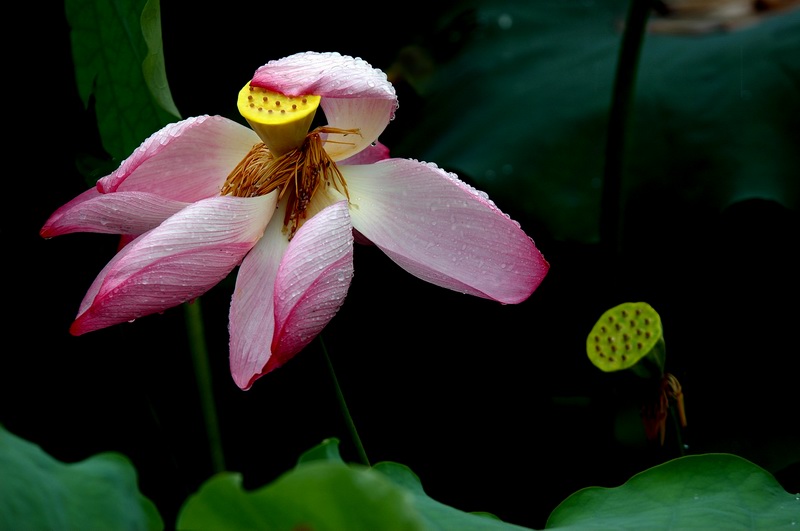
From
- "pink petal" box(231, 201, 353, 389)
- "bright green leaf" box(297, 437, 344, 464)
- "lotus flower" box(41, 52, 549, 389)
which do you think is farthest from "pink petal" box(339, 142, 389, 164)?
"bright green leaf" box(297, 437, 344, 464)

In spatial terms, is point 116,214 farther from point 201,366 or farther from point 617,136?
point 617,136

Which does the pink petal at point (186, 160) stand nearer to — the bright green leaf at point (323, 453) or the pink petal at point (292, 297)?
the pink petal at point (292, 297)

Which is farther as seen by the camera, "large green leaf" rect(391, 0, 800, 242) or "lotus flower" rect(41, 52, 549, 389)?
"large green leaf" rect(391, 0, 800, 242)

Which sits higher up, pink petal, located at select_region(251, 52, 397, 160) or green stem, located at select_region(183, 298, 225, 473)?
pink petal, located at select_region(251, 52, 397, 160)

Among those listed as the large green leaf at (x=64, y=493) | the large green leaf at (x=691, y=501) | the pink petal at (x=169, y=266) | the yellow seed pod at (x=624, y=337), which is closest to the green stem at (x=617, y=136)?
the yellow seed pod at (x=624, y=337)

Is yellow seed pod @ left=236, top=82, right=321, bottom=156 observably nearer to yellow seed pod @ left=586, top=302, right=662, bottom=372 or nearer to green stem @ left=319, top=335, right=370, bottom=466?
green stem @ left=319, top=335, right=370, bottom=466

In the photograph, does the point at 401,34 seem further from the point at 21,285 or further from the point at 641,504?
the point at 641,504
